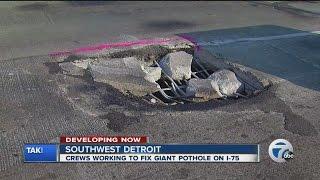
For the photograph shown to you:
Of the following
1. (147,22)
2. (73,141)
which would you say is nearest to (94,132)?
(73,141)

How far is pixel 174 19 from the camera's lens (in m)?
13.3

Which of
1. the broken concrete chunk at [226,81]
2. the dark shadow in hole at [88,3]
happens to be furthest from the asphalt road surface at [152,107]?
the dark shadow in hole at [88,3]

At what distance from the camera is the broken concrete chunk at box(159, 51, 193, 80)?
941 cm

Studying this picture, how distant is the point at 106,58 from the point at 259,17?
590 centimetres

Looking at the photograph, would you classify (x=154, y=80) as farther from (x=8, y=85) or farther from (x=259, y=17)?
(x=259, y=17)

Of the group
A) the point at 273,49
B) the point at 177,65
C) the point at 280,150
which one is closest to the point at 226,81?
the point at 177,65

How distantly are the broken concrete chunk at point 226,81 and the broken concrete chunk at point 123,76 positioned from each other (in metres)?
1.21

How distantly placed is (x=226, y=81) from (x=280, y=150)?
2.39 m

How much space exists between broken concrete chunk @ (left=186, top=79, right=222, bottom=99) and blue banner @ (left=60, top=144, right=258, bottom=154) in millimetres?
1808

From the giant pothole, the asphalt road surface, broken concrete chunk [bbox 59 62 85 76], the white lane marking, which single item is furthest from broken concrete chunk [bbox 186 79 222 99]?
the white lane marking

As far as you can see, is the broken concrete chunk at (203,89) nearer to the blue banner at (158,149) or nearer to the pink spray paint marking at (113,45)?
the blue banner at (158,149)

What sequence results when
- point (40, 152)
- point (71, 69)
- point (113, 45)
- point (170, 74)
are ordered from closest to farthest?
point (40, 152) → point (71, 69) → point (170, 74) → point (113, 45)

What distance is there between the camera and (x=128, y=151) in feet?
21.1

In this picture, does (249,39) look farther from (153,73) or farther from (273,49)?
(153,73)
